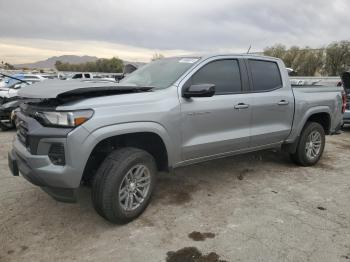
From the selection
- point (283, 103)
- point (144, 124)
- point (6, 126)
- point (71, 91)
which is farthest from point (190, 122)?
point (6, 126)

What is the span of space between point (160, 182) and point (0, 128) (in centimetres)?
639

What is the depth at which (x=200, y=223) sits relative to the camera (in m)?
4.04

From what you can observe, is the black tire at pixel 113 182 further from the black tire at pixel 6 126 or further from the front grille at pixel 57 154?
the black tire at pixel 6 126

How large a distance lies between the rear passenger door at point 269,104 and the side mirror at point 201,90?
1193mm

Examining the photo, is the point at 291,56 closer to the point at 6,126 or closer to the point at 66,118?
the point at 6,126

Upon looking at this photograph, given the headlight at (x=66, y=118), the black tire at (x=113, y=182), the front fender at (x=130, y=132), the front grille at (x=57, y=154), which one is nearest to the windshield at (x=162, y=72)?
the front fender at (x=130, y=132)

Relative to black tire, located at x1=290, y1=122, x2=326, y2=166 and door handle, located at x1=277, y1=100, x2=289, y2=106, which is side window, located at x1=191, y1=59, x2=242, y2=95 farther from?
black tire, located at x1=290, y1=122, x2=326, y2=166

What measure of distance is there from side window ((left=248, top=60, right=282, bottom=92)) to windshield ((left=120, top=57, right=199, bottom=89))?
104cm

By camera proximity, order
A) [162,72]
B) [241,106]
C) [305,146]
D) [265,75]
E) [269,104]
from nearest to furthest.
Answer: [162,72] < [241,106] < [269,104] < [265,75] < [305,146]

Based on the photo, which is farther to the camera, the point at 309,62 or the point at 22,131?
the point at 309,62

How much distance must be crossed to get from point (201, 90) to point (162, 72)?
894 millimetres

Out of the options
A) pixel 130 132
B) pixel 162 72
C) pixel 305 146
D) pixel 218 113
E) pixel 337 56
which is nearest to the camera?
pixel 130 132

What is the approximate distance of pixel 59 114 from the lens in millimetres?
3531

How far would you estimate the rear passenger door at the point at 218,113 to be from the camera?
445cm
